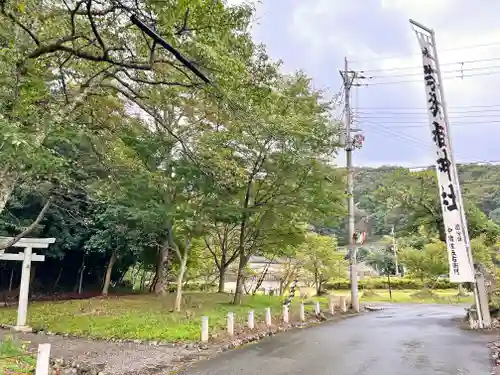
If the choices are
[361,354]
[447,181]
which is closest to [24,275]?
[361,354]

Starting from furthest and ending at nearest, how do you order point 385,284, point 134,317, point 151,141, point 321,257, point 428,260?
1. point 385,284
2. point 428,260
3. point 321,257
4. point 151,141
5. point 134,317

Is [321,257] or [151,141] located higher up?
[151,141]

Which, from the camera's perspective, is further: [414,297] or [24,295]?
[414,297]

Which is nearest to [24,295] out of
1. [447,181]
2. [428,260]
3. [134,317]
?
[134,317]

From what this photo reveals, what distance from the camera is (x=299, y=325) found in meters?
14.0

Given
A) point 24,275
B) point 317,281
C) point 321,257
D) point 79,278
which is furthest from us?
point 317,281

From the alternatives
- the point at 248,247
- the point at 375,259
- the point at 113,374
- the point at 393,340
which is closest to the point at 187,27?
the point at 113,374

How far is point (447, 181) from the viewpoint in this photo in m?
12.8

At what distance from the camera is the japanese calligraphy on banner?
12.4 meters

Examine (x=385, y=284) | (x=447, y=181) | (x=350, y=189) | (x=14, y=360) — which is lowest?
(x=14, y=360)

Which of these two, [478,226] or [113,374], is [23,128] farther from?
[478,226]

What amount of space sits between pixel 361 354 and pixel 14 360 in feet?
22.1

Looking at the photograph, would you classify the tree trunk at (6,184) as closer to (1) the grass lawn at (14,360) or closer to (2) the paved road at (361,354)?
(1) the grass lawn at (14,360)

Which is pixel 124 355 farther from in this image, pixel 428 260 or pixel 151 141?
pixel 428 260
